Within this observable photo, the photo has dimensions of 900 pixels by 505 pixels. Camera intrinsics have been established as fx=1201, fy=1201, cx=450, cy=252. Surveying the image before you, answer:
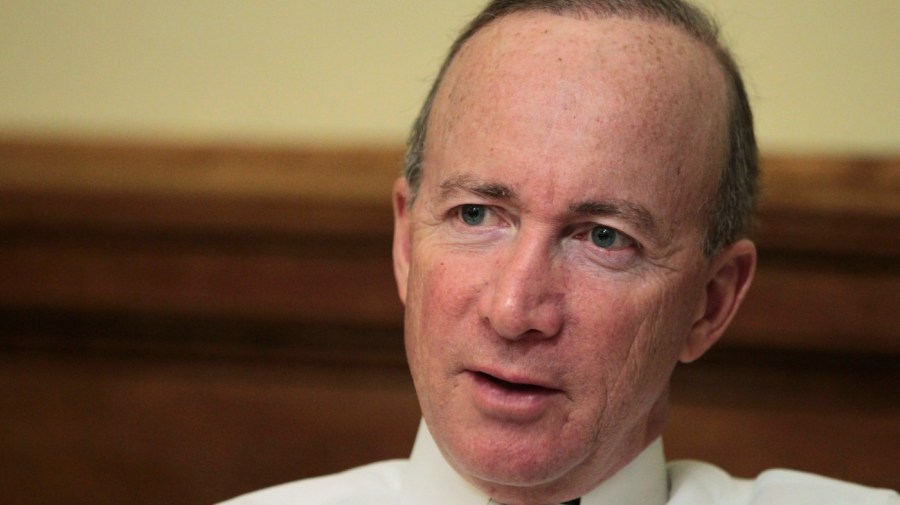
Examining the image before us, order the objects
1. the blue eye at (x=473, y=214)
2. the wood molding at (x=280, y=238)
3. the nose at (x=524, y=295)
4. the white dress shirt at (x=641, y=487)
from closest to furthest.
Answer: the nose at (x=524, y=295)
the blue eye at (x=473, y=214)
the white dress shirt at (x=641, y=487)
the wood molding at (x=280, y=238)

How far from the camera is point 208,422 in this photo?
110 inches

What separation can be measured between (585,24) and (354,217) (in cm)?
119

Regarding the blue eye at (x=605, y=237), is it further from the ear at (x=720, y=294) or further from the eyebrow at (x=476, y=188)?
the ear at (x=720, y=294)

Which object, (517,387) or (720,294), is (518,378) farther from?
(720,294)

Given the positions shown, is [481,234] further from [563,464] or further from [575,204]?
[563,464]

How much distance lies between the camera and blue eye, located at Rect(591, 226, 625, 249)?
159cm

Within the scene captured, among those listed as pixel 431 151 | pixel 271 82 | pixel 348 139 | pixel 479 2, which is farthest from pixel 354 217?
pixel 431 151

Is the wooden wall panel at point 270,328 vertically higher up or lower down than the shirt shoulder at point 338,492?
higher up

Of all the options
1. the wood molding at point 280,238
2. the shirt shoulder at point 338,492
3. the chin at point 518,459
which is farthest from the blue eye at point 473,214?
the wood molding at point 280,238

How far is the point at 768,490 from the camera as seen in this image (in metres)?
1.91

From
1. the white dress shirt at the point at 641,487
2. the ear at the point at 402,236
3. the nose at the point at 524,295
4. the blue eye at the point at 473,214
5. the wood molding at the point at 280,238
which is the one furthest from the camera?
the wood molding at the point at 280,238

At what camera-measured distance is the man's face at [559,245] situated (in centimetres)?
154

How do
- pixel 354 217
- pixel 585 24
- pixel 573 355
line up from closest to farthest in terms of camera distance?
pixel 573 355 → pixel 585 24 → pixel 354 217

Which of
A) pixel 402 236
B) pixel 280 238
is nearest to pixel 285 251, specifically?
pixel 280 238
